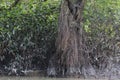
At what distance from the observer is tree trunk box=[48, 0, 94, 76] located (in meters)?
7.77

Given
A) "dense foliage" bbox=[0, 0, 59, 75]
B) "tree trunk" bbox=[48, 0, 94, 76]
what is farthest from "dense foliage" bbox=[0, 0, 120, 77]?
"tree trunk" bbox=[48, 0, 94, 76]

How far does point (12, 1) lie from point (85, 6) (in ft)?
5.99

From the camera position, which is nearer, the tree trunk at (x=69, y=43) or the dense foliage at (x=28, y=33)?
the tree trunk at (x=69, y=43)

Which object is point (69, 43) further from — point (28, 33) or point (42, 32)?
point (28, 33)

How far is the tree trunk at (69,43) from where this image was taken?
7770 millimetres

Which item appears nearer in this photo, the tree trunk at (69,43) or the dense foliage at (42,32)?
the tree trunk at (69,43)

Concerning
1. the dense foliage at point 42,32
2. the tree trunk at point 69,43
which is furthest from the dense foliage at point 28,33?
the tree trunk at point 69,43

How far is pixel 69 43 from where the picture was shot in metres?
7.82

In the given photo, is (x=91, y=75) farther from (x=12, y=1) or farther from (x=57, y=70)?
(x=12, y=1)

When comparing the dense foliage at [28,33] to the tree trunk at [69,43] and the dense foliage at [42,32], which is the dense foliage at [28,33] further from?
the tree trunk at [69,43]

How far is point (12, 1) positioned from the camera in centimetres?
810

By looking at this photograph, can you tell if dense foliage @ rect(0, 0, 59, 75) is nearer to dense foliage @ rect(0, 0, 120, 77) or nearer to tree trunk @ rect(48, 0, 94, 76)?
dense foliage @ rect(0, 0, 120, 77)

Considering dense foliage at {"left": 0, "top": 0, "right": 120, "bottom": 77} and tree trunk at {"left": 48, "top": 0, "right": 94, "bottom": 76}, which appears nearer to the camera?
tree trunk at {"left": 48, "top": 0, "right": 94, "bottom": 76}

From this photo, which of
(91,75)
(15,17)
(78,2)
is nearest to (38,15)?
(15,17)
